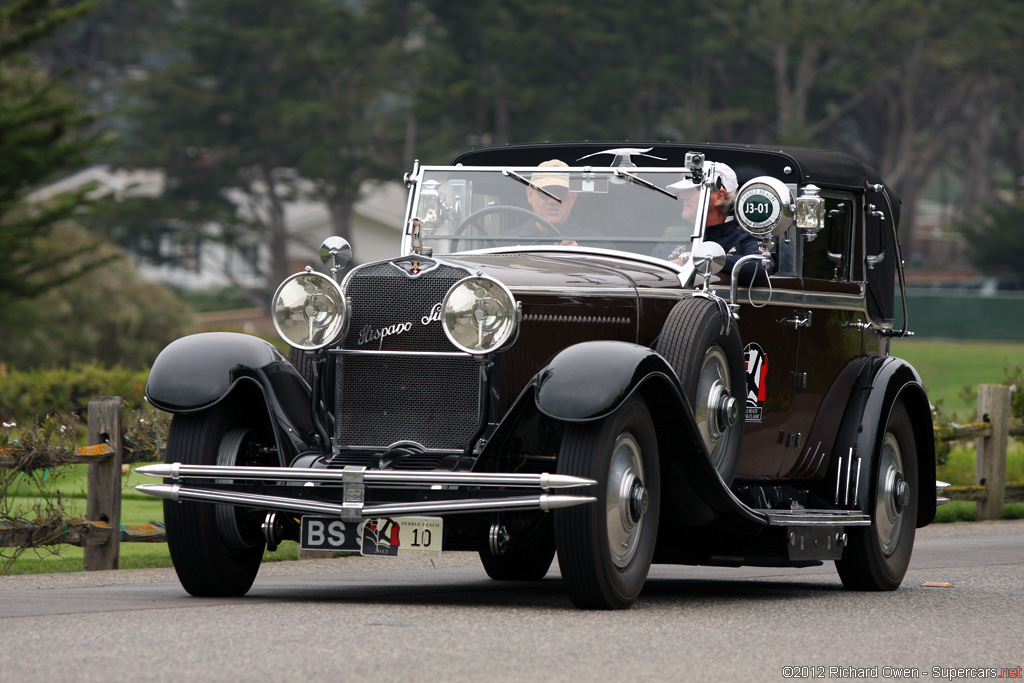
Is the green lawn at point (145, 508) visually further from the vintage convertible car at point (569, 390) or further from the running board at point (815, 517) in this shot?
the running board at point (815, 517)

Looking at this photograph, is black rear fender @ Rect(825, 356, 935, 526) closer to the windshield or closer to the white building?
the windshield

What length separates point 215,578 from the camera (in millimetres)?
7082

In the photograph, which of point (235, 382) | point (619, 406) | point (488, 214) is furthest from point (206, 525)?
point (488, 214)

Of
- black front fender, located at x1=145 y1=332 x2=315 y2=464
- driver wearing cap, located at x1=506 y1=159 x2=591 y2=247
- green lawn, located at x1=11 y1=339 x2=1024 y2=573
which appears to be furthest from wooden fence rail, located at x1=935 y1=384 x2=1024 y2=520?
black front fender, located at x1=145 y1=332 x2=315 y2=464

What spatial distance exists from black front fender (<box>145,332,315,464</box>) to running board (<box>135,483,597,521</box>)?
400mm

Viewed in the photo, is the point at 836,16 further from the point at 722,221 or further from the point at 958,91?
the point at 722,221

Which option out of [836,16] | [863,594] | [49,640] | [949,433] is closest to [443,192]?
[863,594]

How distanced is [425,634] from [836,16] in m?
48.1

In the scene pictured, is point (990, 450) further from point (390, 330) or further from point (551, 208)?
point (390, 330)

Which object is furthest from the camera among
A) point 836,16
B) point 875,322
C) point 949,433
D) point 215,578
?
point 836,16

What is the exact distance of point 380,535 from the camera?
256 inches

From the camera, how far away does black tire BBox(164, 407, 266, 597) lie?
→ 6996mm

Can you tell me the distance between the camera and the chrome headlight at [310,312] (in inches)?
276

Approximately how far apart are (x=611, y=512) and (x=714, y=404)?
1029 mm
